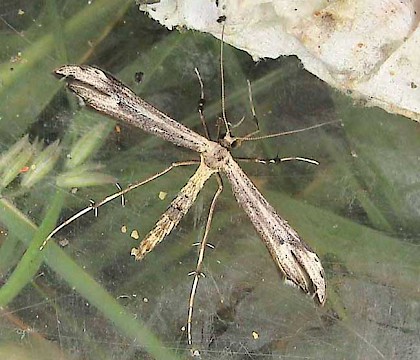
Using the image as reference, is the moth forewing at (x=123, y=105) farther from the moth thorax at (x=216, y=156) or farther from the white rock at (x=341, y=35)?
the white rock at (x=341, y=35)

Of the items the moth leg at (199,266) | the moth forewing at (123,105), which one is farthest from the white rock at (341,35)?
the moth leg at (199,266)

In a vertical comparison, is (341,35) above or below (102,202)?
above

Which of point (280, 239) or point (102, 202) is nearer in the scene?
point (280, 239)

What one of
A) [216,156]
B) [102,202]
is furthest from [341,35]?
[102,202]

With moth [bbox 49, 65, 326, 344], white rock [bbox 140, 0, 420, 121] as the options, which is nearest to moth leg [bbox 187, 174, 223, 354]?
moth [bbox 49, 65, 326, 344]

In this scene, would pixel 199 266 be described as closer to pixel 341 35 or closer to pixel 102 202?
pixel 102 202

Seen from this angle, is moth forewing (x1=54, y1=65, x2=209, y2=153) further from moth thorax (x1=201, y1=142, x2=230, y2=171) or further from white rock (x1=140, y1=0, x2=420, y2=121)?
white rock (x1=140, y1=0, x2=420, y2=121)

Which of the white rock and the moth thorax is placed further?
the moth thorax

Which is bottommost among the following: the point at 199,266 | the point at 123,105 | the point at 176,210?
the point at 199,266
